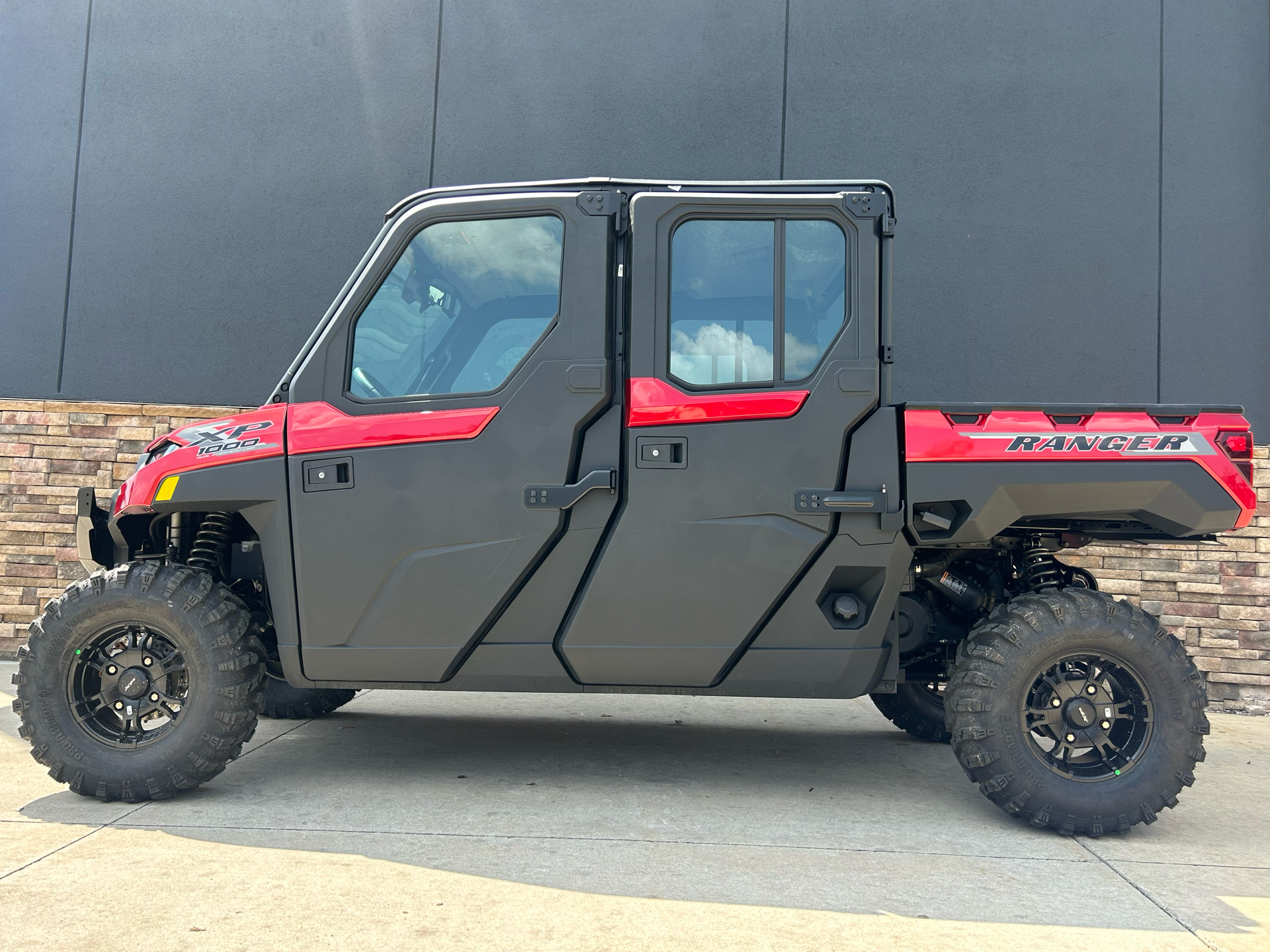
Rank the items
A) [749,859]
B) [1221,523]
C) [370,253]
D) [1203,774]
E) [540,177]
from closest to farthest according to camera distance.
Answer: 1. [749,859]
2. [1221,523]
3. [370,253]
4. [1203,774]
5. [540,177]

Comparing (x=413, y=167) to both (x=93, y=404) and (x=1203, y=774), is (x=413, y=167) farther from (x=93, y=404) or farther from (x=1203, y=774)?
(x=1203, y=774)

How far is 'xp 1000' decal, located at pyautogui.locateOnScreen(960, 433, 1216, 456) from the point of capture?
3.35 m

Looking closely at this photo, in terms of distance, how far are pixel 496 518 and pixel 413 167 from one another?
4121 millimetres

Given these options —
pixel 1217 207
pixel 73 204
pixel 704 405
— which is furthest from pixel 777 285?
pixel 73 204

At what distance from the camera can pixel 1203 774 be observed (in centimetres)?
430

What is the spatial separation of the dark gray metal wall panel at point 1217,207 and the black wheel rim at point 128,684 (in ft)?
20.9

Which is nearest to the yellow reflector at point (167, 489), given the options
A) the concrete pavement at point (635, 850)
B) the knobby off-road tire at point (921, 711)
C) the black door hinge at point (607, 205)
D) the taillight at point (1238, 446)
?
the concrete pavement at point (635, 850)

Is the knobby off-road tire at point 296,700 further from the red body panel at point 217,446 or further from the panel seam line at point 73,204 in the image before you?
the panel seam line at point 73,204

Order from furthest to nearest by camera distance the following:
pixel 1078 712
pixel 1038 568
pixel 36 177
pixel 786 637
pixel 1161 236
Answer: pixel 36 177 → pixel 1161 236 → pixel 1038 568 → pixel 786 637 → pixel 1078 712

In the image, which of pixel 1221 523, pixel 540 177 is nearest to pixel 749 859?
pixel 1221 523

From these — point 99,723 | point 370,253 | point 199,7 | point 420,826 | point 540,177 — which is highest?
point 199,7

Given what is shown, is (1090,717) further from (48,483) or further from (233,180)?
(48,483)

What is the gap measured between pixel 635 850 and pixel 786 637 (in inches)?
39.5

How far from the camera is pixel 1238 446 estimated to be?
132 inches
